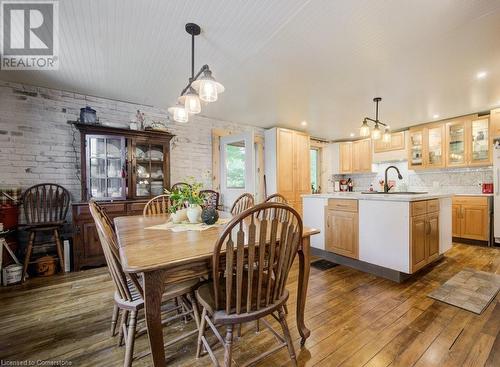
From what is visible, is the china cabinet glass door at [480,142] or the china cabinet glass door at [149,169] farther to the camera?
the china cabinet glass door at [480,142]

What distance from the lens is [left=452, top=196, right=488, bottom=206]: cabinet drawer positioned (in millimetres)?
3667

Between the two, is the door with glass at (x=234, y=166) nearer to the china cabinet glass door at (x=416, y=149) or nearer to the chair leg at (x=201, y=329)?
the chair leg at (x=201, y=329)

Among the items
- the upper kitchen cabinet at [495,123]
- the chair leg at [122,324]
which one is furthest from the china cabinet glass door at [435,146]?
the chair leg at [122,324]

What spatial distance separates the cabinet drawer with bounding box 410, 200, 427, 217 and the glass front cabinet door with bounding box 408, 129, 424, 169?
2618 millimetres

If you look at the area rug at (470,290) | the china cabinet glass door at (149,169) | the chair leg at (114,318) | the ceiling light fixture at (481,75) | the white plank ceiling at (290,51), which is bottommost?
the area rug at (470,290)

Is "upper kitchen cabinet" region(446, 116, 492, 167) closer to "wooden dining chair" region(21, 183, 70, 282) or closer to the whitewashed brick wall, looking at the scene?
the whitewashed brick wall

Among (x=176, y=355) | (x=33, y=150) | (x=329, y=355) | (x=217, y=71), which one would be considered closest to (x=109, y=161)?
(x=33, y=150)

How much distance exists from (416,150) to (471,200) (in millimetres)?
1351

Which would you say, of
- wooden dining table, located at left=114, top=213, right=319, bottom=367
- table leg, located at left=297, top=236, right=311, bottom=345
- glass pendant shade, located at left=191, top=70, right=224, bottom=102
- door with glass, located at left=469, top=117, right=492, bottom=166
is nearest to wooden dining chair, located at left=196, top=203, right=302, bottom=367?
wooden dining table, located at left=114, top=213, right=319, bottom=367

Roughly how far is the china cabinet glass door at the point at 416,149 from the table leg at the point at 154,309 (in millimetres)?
5398

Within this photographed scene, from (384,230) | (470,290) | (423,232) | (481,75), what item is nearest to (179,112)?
(384,230)

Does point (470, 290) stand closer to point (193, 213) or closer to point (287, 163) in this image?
point (193, 213)

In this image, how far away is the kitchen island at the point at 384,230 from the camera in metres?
2.34

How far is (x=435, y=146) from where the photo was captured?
14.4ft
